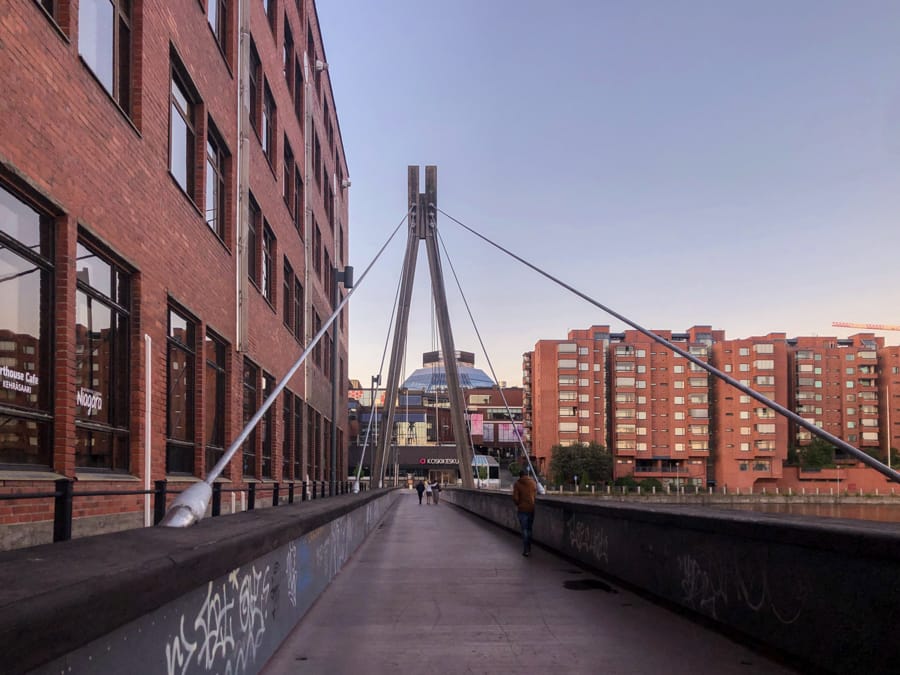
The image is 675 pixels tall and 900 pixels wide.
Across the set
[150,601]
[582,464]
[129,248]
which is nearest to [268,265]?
[129,248]

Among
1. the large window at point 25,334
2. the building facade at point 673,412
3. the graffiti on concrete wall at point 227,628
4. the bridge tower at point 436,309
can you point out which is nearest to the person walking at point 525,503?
the large window at point 25,334

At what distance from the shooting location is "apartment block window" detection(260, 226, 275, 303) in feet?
73.4

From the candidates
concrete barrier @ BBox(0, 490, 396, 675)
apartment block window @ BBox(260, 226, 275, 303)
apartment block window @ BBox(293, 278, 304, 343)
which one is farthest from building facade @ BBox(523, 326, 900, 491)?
concrete barrier @ BBox(0, 490, 396, 675)

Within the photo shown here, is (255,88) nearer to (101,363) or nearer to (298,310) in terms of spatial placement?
(298,310)

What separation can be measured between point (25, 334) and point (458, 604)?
5256 millimetres

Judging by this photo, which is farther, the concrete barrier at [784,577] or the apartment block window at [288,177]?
the apartment block window at [288,177]

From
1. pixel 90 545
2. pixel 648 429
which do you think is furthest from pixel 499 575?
pixel 648 429

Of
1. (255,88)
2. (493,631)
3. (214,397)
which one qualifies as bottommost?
(493,631)

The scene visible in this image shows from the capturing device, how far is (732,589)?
809 cm

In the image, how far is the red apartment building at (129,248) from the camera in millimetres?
8281

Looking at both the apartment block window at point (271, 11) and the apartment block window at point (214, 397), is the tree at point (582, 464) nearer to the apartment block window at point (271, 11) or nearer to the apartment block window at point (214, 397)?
the apartment block window at point (271, 11)

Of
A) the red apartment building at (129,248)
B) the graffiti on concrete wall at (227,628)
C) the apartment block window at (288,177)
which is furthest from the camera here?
the apartment block window at (288,177)

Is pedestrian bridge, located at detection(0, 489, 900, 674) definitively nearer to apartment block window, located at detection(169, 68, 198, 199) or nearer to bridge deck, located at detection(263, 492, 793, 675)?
bridge deck, located at detection(263, 492, 793, 675)

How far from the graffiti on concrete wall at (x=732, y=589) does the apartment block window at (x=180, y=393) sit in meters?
7.74
